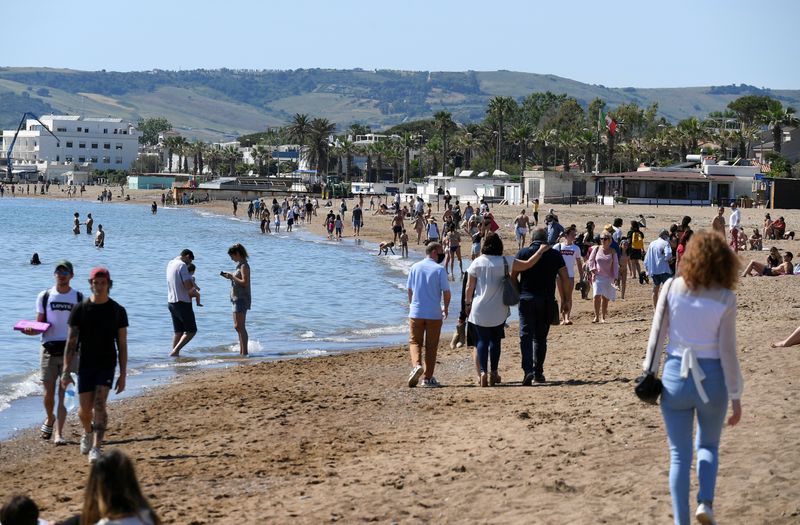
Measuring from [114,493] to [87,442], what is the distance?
16.1ft

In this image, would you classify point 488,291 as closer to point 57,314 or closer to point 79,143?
point 57,314

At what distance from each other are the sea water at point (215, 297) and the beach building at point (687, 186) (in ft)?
80.4

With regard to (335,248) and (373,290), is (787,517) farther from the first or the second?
(335,248)

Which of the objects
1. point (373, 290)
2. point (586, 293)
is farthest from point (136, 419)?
point (373, 290)

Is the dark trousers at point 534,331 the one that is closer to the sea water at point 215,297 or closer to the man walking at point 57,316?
the man walking at point 57,316

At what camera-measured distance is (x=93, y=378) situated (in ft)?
27.6

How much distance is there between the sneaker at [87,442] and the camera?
888 cm

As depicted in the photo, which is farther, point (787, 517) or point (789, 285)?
point (789, 285)

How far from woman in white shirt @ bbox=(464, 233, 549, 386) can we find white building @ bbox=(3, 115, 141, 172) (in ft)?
612

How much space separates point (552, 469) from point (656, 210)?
188ft

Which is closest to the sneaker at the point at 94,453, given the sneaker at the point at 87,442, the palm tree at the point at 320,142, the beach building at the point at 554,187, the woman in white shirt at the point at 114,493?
the sneaker at the point at 87,442

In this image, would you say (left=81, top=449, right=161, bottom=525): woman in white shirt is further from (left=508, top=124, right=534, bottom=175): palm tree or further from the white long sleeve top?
(left=508, top=124, right=534, bottom=175): palm tree

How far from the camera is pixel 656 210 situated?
6284cm

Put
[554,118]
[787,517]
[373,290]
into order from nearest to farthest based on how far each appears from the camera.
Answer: [787,517] < [373,290] < [554,118]
